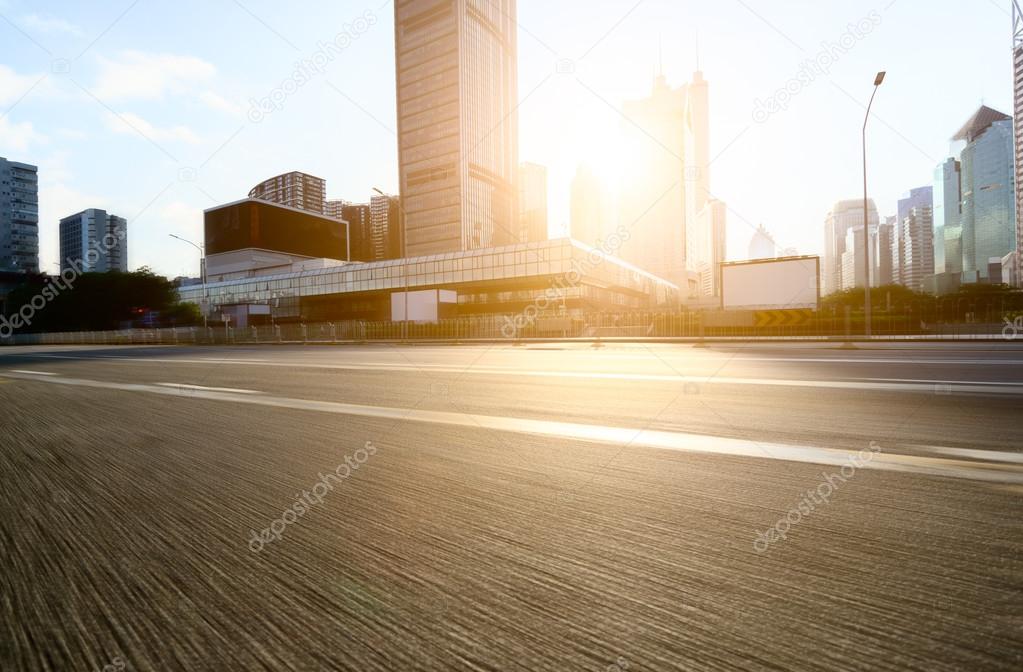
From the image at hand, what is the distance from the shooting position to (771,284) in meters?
29.8

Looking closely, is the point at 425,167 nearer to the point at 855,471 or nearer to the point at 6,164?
the point at 6,164

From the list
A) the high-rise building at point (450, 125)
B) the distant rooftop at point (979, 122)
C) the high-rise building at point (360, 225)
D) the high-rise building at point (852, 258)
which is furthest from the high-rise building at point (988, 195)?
the high-rise building at point (360, 225)

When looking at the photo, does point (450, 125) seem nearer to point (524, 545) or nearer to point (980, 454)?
point (980, 454)

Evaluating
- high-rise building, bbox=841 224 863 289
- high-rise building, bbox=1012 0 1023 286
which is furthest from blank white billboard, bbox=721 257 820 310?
high-rise building, bbox=841 224 863 289

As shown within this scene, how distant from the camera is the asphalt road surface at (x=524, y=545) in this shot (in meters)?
1.05

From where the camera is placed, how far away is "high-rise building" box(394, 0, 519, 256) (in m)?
104

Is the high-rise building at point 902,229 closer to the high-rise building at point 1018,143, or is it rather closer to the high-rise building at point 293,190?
the high-rise building at point 1018,143

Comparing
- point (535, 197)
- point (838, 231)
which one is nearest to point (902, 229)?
point (838, 231)

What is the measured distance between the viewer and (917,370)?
6.96m

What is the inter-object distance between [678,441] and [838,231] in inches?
7886

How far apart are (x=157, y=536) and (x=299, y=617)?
3.02ft

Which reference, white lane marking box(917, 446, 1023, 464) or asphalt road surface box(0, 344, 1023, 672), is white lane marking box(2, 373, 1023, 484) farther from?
white lane marking box(917, 446, 1023, 464)

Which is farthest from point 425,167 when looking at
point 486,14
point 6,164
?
point 6,164

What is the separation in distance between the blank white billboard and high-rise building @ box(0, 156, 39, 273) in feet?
406
